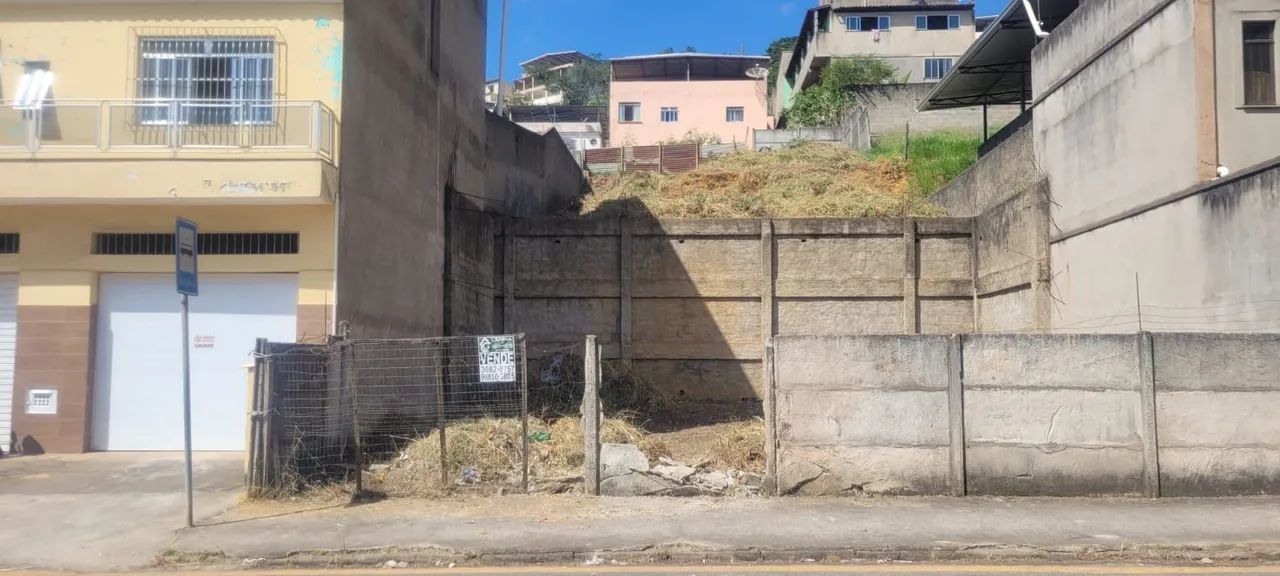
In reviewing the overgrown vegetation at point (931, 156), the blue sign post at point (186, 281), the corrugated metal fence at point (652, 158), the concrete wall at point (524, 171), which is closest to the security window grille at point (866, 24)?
the corrugated metal fence at point (652, 158)

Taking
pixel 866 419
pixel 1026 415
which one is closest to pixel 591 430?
pixel 866 419

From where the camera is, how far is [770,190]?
66.9 ft

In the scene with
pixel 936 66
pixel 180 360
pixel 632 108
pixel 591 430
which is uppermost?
pixel 936 66

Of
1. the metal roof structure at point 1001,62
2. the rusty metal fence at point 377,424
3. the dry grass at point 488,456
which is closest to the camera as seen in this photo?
the rusty metal fence at point 377,424

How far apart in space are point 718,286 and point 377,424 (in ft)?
25.9

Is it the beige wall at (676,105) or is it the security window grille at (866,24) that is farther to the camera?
the beige wall at (676,105)

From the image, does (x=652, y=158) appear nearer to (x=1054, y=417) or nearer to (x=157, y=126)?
(x=157, y=126)

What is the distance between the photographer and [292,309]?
11.2 m

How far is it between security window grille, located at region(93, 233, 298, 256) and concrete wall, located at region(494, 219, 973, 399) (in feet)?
19.6

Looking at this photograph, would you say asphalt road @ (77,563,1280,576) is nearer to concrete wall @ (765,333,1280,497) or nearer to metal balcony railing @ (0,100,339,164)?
concrete wall @ (765,333,1280,497)

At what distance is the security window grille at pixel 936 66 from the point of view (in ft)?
135

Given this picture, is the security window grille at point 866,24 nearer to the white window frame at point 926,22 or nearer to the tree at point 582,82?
the white window frame at point 926,22

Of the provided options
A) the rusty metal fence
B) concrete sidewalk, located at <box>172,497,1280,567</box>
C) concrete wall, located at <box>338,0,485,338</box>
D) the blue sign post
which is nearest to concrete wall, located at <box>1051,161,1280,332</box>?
concrete sidewalk, located at <box>172,497,1280,567</box>

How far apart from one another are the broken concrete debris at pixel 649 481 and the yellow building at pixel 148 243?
4.15 meters
